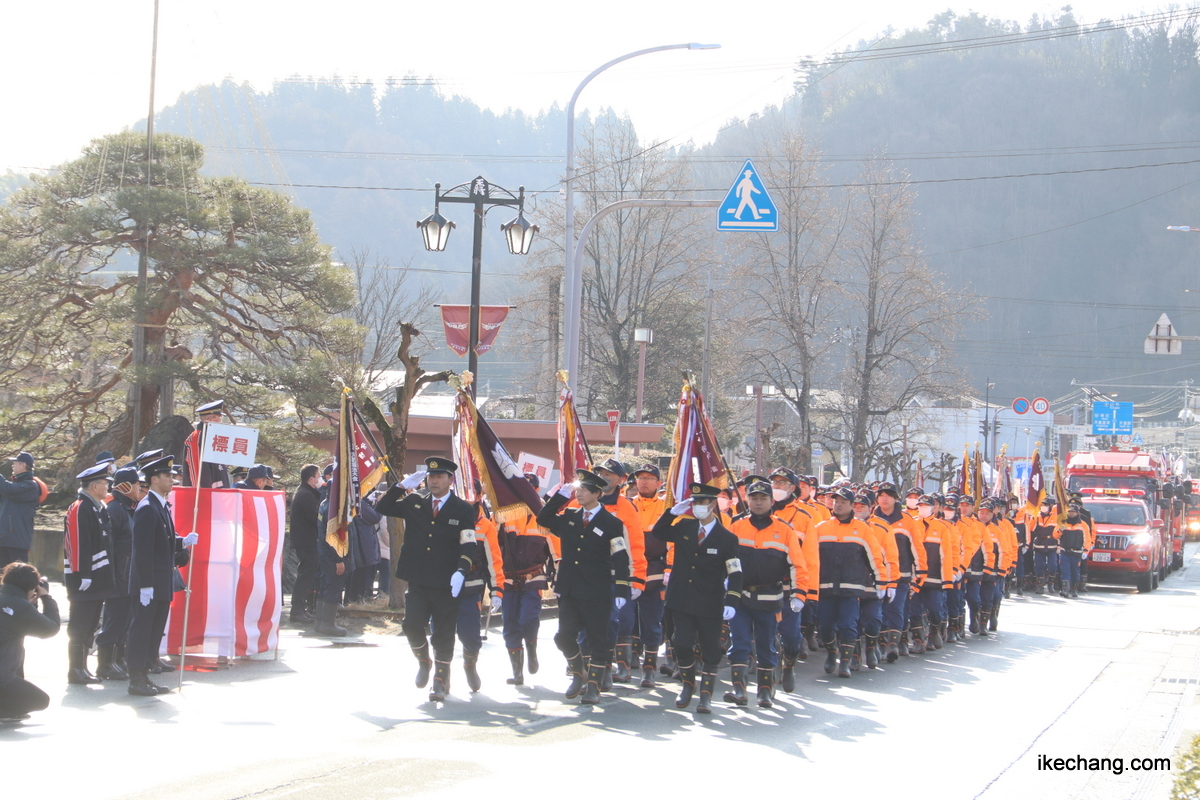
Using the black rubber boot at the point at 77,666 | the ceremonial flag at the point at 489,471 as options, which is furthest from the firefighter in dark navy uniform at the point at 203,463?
the ceremonial flag at the point at 489,471

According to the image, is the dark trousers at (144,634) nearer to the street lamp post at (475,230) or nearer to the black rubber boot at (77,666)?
the black rubber boot at (77,666)

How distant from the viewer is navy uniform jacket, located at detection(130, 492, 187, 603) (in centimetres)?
957

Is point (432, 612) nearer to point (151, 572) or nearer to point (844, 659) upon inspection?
point (151, 572)

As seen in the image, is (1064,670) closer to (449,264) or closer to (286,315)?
(286,315)

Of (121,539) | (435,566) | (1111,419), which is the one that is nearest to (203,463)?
(121,539)

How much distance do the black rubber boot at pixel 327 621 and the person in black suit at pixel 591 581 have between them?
13.6 feet

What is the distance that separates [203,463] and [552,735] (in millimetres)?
5830

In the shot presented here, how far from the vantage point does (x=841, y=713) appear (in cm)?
988

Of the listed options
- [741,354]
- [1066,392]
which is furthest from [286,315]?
[1066,392]

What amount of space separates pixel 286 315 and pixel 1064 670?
512 inches

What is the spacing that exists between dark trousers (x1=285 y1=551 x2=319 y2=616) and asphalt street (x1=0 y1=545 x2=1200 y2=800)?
3.51 ft

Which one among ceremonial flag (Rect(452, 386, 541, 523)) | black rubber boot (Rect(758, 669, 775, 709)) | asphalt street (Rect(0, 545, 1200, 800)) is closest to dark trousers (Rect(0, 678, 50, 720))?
asphalt street (Rect(0, 545, 1200, 800))

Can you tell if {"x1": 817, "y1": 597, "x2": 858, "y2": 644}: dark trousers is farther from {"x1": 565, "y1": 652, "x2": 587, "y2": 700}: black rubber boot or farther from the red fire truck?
the red fire truck

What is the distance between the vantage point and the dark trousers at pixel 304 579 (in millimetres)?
13289
